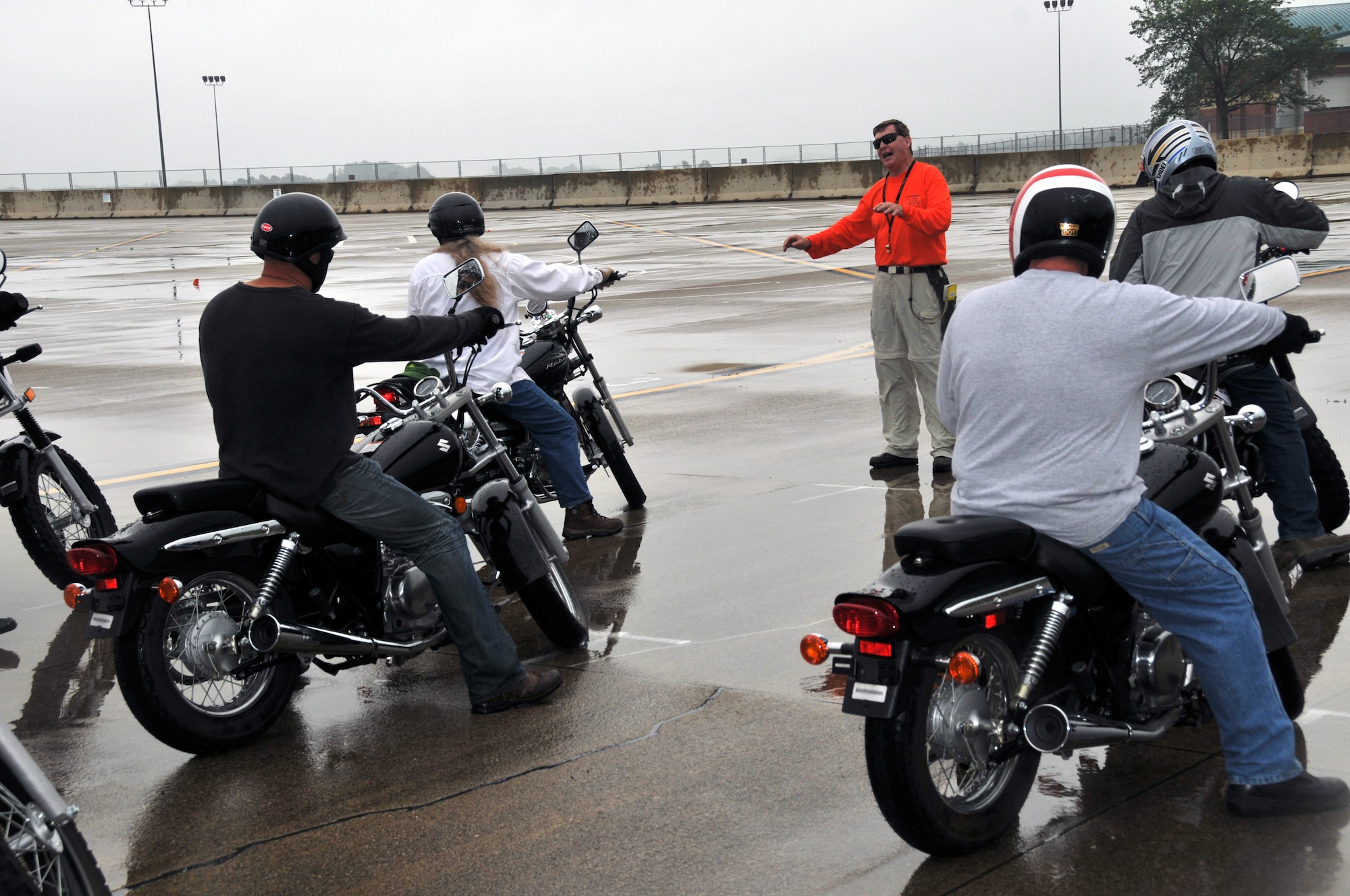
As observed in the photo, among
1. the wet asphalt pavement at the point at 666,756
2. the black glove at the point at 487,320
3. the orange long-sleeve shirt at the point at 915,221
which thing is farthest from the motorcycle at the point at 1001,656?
the orange long-sleeve shirt at the point at 915,221

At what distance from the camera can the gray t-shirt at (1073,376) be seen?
3598 millimetres

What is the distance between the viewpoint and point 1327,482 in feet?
21.5

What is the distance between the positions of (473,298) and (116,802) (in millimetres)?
2942

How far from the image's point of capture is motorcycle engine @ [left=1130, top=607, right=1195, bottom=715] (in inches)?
157

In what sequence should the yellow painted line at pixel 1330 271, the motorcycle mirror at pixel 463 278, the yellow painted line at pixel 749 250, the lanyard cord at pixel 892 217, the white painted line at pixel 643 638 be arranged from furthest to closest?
the yellow painted line at pixel 749 250 < the yellow painted line at pixel 1330 271 < the lanyard cord at pixel 892 217 < the white painted line at pixel 643 638 < the motorcycle mirror at pixel 463 278

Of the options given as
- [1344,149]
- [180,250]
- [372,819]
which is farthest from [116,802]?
[1344,149]

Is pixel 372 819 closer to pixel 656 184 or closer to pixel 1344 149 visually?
pixel 1344 149

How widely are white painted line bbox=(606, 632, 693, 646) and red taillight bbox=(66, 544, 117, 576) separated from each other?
2.15 m

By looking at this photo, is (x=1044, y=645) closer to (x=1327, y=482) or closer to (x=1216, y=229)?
(x=1216, y=229)

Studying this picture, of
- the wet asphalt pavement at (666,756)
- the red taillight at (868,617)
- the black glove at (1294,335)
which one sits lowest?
the wet asphalt pavement at (666,756)

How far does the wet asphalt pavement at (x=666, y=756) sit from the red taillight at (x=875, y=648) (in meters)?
0.61

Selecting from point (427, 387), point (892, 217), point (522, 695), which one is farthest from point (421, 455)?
point (892, 217)

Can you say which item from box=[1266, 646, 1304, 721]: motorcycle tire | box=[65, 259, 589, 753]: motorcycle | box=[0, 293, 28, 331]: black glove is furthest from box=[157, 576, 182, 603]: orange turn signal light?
box=[1266, 646, 1304, 721]: motorcycle tire

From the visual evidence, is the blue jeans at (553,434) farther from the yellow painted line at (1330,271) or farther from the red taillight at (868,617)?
the yellow painted line at (1330,271)
